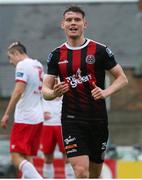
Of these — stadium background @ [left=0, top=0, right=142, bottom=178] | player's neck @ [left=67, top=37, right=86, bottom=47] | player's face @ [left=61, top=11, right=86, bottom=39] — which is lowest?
stadium background @ [left=0, top=0, right=142, bottom=178]

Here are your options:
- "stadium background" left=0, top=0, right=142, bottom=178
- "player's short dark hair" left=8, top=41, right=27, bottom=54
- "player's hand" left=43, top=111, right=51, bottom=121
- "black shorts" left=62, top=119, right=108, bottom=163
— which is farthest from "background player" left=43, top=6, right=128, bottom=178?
"stadium background" left=0, top=0, right=142, bottom=178

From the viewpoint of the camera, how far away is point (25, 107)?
11406 mm

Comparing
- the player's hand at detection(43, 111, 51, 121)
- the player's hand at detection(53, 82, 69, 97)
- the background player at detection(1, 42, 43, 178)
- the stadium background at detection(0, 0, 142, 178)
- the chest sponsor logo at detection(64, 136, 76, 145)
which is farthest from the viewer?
the stadium background at detection(0, 0, 142, 178)

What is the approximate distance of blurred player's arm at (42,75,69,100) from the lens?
8.16 meters

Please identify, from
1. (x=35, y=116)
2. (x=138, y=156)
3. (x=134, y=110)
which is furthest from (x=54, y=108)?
(x=134, y=110)

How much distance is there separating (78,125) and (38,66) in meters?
3.01

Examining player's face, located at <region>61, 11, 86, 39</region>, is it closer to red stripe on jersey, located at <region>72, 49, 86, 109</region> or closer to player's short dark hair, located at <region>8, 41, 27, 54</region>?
red stripe on jersey, located at <region>72, 49, 86, 109</region>

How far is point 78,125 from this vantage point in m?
8.60

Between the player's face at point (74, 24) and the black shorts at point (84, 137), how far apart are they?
821 millimetres

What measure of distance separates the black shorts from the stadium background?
140 ft

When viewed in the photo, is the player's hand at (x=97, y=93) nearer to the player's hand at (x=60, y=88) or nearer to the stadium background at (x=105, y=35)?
the player's hand at (x=60, y=88)

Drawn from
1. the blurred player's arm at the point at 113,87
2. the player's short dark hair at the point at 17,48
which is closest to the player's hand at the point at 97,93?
the blurred player's arm at the point at 113,87

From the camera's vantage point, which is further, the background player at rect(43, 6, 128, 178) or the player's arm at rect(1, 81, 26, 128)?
the player's arm at rect(1, 81, 26, 128)

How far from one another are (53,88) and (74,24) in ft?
2.09
